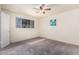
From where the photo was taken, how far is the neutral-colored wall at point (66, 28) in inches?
165

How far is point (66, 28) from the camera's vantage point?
4.73 m

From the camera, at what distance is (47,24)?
6586mm

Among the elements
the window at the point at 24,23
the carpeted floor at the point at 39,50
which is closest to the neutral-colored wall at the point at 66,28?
the carpeted floor at the point at 39,50

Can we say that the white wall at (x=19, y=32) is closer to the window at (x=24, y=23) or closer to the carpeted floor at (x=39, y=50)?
the window at (x=24, y=23)

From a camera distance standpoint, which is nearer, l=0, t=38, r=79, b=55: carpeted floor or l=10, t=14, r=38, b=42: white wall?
l=0, t=38, r=79, b=55: carpeted floor

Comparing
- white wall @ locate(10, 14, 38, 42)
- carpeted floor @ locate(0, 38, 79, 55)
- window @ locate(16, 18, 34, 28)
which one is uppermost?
window @ locate(16, 18, 34, 28)

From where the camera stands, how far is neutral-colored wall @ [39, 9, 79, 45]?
4184 millimetres

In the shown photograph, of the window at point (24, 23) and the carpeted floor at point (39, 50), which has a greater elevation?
the window at point (24, 23)

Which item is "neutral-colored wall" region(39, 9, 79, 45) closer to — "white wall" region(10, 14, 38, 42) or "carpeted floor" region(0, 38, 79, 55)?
"carpeted floor" region(0, 38, 79, 55)

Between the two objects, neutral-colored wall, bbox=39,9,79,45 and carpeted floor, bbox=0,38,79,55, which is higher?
neutral-colored wall, bbox=39,9,79,45

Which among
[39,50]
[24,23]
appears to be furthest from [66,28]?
[24,23]

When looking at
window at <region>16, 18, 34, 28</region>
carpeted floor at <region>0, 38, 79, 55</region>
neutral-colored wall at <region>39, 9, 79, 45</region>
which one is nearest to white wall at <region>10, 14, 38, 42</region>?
window at <region>16, 18, 34, 28</region>

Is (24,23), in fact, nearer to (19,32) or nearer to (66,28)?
(19,32)
